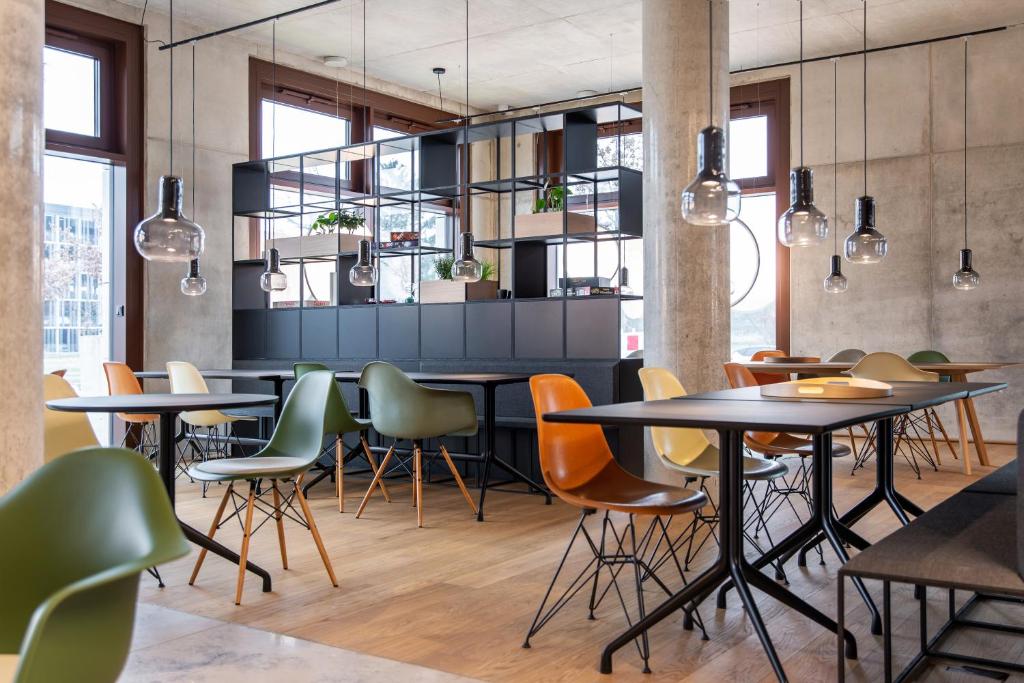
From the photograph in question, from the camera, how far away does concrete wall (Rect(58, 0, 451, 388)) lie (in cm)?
872

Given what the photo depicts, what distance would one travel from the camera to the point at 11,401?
2.75 metres

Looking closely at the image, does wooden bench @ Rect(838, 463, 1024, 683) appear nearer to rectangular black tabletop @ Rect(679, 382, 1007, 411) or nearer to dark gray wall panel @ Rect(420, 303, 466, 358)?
rectangular black tabletop @ Rect(679, 382, 1007, 411)

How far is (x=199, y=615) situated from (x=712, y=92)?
447cm

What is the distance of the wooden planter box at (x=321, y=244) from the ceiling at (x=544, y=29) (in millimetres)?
2118

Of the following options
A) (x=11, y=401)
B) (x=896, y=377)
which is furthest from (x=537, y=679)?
(x=896, y=377)

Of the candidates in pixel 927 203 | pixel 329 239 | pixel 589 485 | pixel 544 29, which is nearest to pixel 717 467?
pixel 589 485

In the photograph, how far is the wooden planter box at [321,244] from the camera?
28.0 ft

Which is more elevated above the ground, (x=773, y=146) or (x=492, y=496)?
(x=773, y=146)

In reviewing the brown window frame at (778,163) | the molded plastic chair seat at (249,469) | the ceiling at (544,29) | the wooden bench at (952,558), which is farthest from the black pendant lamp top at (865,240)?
the brown window frame at (778,163)

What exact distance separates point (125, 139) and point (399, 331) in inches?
121

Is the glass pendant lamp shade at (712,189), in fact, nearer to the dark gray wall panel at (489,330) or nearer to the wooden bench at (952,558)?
the wooden bench at (952,558)

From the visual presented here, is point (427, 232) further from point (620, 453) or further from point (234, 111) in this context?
point (620, 453)

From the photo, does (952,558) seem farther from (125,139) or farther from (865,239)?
(125,139)

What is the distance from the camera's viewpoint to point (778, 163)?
10555 millimetres
